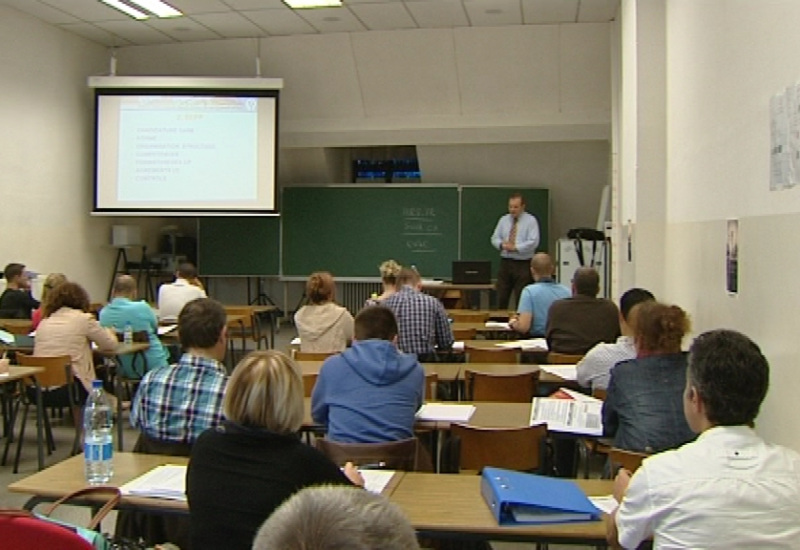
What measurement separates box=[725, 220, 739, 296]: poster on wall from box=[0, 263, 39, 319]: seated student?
258 inches

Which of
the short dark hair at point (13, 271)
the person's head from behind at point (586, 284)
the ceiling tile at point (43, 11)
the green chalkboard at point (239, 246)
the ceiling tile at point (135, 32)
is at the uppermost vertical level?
the ceiling tile at point (135, 32)

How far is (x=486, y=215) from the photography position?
457 inches

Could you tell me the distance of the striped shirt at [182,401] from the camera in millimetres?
3141

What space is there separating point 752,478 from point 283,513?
1415 millimetres

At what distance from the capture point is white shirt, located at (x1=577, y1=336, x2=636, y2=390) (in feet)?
13.9

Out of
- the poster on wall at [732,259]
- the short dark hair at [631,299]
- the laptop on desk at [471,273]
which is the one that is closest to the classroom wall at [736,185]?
the poster on wall at [732,259]

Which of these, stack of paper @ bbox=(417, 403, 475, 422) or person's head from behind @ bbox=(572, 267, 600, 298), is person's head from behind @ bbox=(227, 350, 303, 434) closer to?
stack of paper @ bbox=(417, 403, 475, 422)

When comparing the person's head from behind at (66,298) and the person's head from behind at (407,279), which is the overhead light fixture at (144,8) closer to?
the person's head from behind at (66,298)

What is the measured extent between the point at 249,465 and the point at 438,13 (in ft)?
26.9

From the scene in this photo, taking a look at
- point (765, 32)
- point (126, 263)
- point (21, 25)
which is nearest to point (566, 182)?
point (126, 263)

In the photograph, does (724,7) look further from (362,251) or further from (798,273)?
(362,251)

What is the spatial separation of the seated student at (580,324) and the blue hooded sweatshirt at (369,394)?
2161 mm

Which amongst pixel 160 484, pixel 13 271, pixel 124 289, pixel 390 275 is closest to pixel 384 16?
pixel 390 275

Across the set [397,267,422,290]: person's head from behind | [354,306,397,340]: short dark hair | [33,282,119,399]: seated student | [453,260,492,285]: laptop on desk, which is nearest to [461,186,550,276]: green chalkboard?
[453,260,492,285]: laptop on desk
